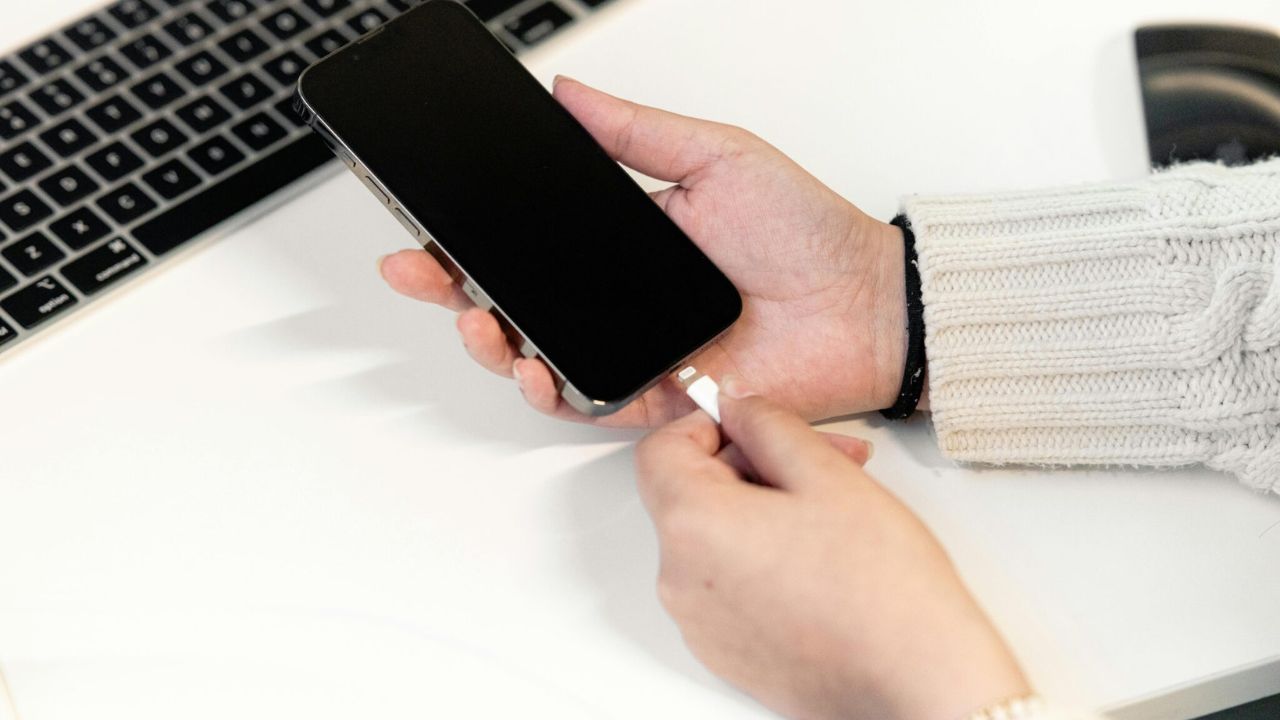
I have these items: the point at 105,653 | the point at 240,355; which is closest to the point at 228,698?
the point at 105,653

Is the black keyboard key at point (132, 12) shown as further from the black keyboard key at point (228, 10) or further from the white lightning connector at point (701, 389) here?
the white lightning connector at point (701, 389)

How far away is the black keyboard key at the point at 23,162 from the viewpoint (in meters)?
0.61

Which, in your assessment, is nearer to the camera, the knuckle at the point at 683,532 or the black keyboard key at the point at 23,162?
the knuckle at the point at 683,532

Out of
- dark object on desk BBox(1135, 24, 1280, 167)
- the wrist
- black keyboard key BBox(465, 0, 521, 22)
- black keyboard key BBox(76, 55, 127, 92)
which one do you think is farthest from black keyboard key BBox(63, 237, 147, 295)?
dark object on desk BBox(1135, 24, 1280, 167)

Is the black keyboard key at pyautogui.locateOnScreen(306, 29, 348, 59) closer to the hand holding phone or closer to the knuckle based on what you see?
the hand holding phone

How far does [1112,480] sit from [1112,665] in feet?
0.35

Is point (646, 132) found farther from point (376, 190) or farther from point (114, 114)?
point (114, 114)

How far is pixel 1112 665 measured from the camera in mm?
520

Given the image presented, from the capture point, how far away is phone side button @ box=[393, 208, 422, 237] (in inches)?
22.6

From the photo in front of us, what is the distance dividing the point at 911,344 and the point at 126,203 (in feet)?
1.43

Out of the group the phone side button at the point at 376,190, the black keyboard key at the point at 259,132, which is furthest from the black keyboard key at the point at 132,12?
the phone side button at the point at 376,190

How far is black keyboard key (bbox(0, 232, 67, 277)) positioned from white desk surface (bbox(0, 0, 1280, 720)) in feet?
0.12

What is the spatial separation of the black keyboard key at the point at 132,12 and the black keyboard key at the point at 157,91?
0.15 ft

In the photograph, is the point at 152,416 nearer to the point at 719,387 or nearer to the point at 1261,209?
the point at 719,387
